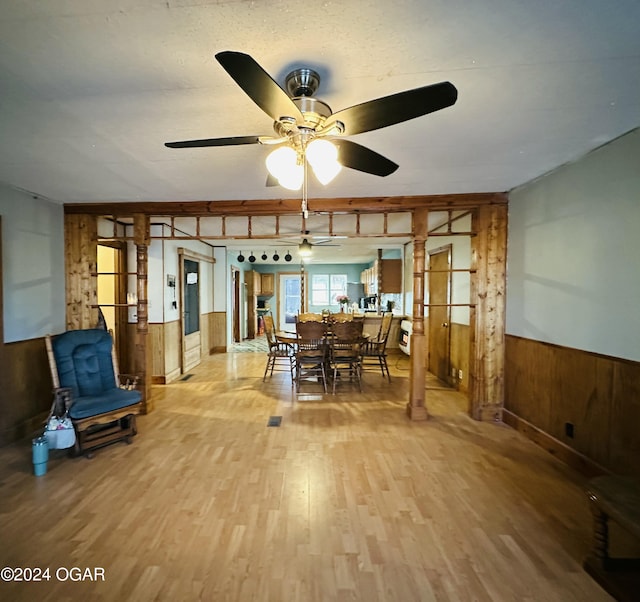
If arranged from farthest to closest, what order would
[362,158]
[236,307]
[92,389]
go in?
[236,307] < [92,389] < [362,158]

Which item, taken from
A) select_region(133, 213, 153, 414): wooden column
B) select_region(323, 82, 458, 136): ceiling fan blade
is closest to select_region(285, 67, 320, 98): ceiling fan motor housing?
select_region(323, 82, 458, 136): ceiling fan blade

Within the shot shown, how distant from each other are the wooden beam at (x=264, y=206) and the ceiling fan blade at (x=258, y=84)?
2295mm

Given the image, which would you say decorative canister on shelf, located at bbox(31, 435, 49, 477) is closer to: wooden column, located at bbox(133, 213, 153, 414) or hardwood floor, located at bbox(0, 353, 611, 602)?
hardwood floor, located at bbox(0, 353, 611, 602)

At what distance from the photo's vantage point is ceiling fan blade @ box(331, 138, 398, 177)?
177 centimetres

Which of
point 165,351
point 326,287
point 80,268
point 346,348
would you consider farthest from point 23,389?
point 326,287

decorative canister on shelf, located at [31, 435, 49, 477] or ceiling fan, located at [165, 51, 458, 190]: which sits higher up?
ceiling fan, located at [165, 51, 458, 190]

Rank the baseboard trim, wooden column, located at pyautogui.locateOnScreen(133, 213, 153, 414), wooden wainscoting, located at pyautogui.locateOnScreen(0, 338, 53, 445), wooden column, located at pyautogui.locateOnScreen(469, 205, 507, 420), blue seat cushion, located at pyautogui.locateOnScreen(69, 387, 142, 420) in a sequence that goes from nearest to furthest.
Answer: the baseboard trim → blue seat cushion, located at pyautogui.locateOnScreen(69, 387, 142, 420) → wooden wainscoting, located at pyautogui.locateOnScreen(0, 338, 53, 445) → wooden column, located at pyautogui.locateOnScreen(469, 205, 507, 420) → wooden column, located at pyautogui.locateOnScreen(133, 213, 153, 414)

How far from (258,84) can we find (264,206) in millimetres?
2651

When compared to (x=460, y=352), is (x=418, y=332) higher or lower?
higher

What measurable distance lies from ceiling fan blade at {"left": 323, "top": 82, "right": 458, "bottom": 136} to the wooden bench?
199cm

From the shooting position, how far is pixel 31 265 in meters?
3.40

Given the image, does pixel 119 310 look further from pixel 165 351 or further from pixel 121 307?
pixel 165 351

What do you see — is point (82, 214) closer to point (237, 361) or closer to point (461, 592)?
point (237, 361)

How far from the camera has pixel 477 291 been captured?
142 inches
